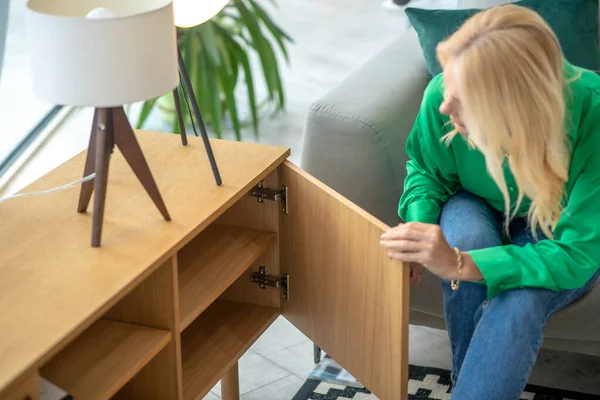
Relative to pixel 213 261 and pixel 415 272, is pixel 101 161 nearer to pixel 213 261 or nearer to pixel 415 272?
pixel 213 261

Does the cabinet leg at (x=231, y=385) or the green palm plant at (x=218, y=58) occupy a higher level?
the green palm plant at (x=218, y=58)

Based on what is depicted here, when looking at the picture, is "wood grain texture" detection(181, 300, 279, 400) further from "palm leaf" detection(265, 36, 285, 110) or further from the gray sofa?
"palm leaf" detection(265, 36, 285, 110)

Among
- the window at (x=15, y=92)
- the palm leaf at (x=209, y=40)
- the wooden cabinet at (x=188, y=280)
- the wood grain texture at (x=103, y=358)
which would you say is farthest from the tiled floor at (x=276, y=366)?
the window at (x=15, y=92)

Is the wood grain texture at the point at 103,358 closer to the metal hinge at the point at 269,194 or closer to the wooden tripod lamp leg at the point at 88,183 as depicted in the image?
the wooden tripod lamp leg at the point at 88,183

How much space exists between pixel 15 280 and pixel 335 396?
804mm

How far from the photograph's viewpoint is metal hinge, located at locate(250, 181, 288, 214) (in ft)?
5.19

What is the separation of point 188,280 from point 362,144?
455 mm

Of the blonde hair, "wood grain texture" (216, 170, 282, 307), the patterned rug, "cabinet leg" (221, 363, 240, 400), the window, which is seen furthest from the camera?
the window

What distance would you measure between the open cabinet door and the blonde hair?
0.21 m

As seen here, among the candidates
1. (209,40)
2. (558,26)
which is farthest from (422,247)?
(209,40)

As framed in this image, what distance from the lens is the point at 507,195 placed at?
1.37m

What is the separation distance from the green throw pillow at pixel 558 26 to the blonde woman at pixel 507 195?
36 cm

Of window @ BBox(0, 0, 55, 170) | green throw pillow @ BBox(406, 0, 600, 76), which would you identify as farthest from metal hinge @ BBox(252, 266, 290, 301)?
window @ BBox(0, 0, 55, 170)

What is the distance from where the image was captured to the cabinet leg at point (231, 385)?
67.7 inches
